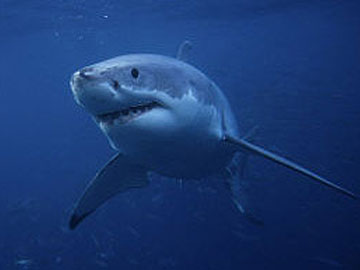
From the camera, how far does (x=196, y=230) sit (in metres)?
8.99

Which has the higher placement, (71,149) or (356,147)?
(356,147)

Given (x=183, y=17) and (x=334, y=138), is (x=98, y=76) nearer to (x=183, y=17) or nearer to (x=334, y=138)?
(x=334, y=138)

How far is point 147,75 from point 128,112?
0.35 metres

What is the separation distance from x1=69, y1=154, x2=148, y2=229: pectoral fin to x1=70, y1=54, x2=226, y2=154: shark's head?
1.73 metres

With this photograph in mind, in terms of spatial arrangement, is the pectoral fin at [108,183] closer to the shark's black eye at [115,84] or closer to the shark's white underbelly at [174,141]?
the shark's white underbelly at [174,141]

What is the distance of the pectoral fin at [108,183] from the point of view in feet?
16.5

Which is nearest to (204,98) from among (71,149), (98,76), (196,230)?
(98,76)

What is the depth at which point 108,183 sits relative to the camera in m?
5.25

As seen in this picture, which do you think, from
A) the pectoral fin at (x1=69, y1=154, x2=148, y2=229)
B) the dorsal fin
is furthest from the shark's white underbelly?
the dorsal fin

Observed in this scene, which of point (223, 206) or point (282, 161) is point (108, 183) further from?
point (223, 206)

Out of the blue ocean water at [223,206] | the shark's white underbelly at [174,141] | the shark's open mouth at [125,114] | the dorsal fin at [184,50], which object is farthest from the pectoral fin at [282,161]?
the blue ocean water at [223,206]

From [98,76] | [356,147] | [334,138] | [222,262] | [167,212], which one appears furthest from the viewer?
[334,138]

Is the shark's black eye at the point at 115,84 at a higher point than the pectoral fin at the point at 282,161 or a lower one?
higher

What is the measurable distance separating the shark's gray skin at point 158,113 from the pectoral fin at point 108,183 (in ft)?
0.30
